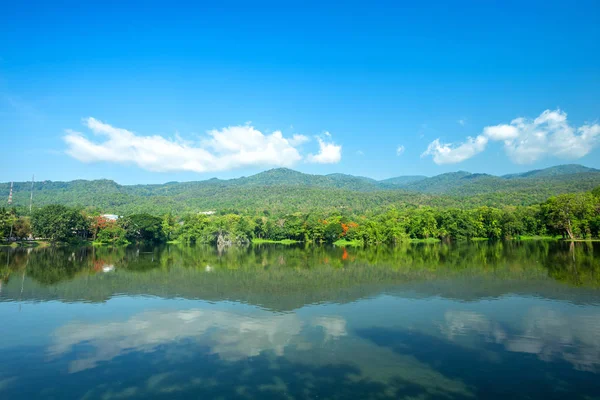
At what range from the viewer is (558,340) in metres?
13.4

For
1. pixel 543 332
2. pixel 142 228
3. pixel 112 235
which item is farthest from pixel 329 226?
pixel 543 332

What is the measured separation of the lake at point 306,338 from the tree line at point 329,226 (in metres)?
45.8

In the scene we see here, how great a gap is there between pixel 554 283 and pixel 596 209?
5084cm

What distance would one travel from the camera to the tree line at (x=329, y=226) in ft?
209

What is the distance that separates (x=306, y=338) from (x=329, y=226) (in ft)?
222

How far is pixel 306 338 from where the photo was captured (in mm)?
14016

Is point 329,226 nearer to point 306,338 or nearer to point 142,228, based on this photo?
point 142,228

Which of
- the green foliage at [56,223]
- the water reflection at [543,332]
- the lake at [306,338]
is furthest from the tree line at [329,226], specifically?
the water reflection at [543,332]

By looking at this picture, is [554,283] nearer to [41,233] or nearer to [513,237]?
[513,237]

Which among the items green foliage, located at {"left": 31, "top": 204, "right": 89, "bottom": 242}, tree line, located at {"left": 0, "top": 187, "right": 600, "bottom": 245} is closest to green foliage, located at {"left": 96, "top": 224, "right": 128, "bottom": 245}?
tree line, located at {"left": 0, "top": 187, "right": 600, "bottom": 245}

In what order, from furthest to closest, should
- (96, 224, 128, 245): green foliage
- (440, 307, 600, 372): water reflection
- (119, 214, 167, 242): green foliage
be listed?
(119, 214, 167, 242): green foliage
(96, 224, 128, 245): green foliage
(440, 307, 600, 372): water reflection

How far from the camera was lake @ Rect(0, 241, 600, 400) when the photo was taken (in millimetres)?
10172

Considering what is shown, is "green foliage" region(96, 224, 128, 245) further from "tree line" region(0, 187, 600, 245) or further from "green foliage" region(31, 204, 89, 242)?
"green foliage" region(31, 204, 89, 242)

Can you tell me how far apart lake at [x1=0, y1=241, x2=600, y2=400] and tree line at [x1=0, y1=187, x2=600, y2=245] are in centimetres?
4581
